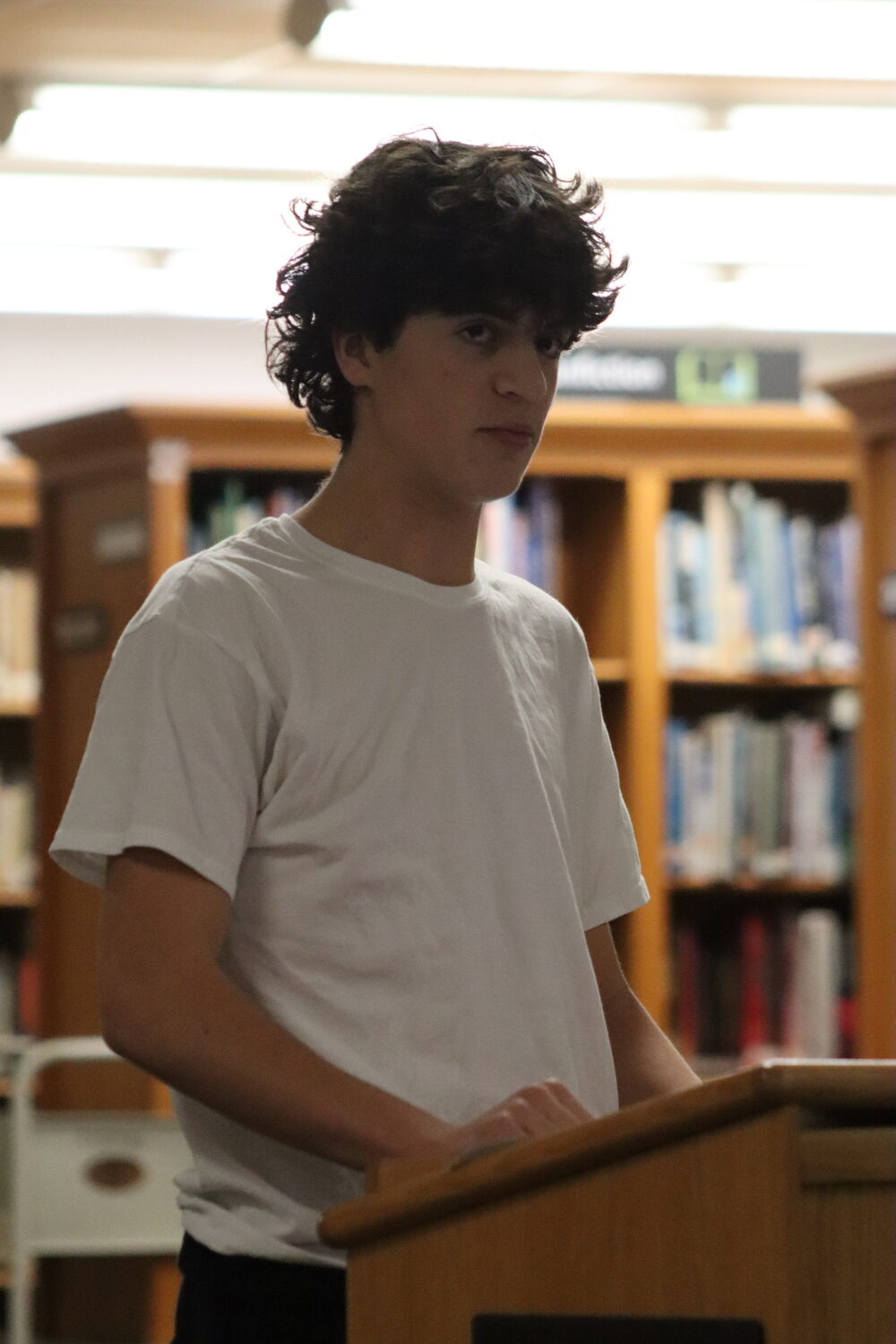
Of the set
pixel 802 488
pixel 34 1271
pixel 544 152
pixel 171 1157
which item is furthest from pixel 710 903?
pixel 544 152

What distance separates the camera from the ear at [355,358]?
1432 millimetres

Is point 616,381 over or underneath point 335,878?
over

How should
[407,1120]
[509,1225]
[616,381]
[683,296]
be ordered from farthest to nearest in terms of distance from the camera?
[683,296] → [616,381] → [407,1120] → [509,1225]

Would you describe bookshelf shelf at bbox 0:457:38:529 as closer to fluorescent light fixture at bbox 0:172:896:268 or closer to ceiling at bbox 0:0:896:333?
ceiling at bbox 0:0:896:333

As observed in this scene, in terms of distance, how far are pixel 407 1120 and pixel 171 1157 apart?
2.73 m

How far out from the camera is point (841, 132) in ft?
12.6

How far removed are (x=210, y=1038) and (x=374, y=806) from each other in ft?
0.67

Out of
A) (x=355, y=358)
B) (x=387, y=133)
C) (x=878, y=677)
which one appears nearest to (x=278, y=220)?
(x=387, y=133)

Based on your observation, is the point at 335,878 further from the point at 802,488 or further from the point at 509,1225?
the point at 802,488

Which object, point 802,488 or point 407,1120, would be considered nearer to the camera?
point 407,1120

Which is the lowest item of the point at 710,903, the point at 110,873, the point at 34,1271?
the point at 34,1271

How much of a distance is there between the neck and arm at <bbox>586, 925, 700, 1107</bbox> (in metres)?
0.34

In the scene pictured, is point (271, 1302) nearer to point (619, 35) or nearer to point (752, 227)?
point (619, 35)

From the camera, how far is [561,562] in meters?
4.29
